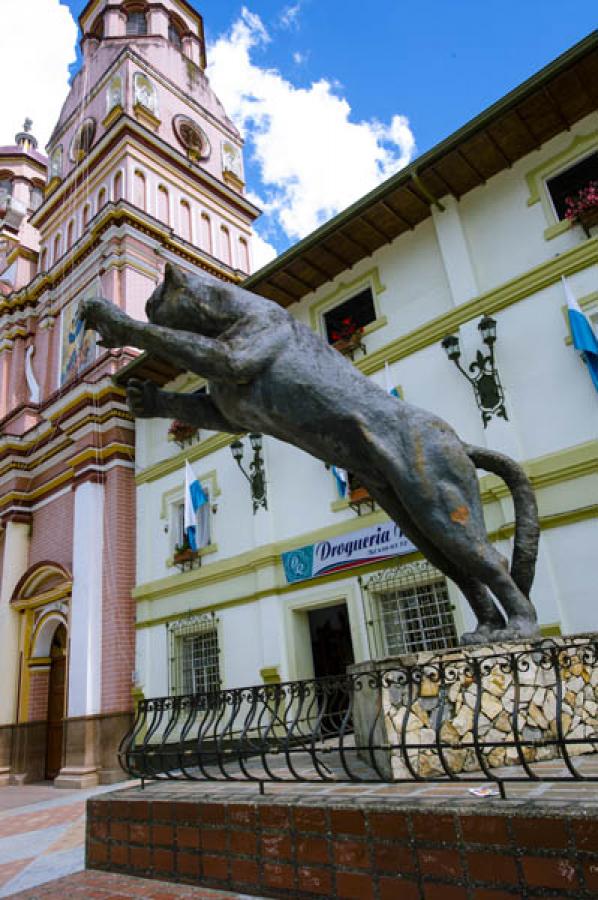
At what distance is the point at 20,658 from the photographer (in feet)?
51.4

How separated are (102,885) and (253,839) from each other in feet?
→ 3.65

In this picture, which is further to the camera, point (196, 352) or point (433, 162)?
point (433, 162)

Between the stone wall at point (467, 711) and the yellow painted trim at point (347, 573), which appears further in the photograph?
the yellow painted trim at point (347, 573)

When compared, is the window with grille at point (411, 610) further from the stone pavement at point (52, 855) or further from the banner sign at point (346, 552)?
the stone pavement at point (52, 855)

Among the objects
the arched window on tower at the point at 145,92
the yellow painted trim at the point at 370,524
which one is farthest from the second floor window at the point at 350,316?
the arched window on tower at the point at 145,92

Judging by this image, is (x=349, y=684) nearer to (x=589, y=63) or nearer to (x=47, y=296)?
(x=589, y=63)

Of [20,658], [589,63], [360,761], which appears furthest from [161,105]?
[360,761]

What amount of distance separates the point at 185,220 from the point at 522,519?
18244mm

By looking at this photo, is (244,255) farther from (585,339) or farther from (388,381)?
(585,339)

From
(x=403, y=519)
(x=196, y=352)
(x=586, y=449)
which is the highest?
(x=586, y=449)

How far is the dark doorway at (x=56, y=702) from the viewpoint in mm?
14859

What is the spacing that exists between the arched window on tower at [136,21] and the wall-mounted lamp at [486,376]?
22014 millimetres

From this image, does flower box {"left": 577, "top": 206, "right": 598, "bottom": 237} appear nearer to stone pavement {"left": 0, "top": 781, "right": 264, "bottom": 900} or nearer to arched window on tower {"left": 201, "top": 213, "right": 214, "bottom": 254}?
stone pavement {"left": 0, "top": 781, "right": 264, "bottom": 900}

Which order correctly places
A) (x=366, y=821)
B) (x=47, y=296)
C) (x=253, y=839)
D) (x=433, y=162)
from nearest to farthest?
(x=366, y=821) < (x=253, y=839) < (x=433, y=162) < (x=47, y=296)
